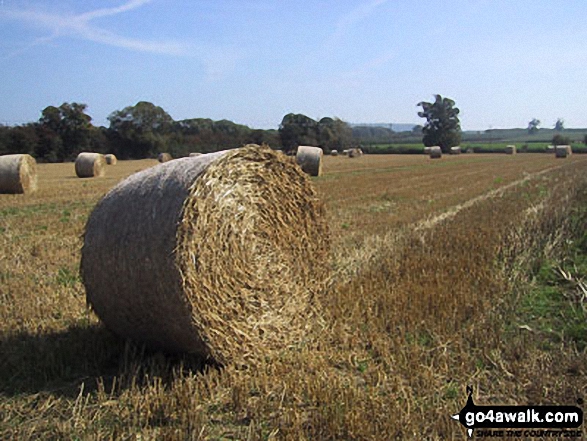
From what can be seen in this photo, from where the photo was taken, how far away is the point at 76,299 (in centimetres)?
587

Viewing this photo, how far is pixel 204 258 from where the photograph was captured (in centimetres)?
432

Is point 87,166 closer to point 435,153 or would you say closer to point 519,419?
point 519,419

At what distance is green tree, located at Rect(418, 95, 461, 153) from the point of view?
8206 cm

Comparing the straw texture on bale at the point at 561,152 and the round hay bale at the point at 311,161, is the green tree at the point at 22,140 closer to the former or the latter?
the round hay bale at the point at 311,161

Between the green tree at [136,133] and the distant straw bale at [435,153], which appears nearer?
the distant straw bale at [435,153]

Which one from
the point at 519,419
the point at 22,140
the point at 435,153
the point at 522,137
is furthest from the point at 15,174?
the point at 522,137

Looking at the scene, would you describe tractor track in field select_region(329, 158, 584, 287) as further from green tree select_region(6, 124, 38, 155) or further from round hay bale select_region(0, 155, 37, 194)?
green tree select_region(6, 124, 38, 155)

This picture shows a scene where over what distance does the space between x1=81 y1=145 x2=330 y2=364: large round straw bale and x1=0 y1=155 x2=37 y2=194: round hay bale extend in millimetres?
14849

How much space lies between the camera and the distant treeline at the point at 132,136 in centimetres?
4725

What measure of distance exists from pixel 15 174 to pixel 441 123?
246 ft

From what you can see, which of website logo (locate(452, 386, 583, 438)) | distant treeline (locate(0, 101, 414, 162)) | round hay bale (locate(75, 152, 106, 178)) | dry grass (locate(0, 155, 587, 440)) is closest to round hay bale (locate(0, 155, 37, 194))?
round hay bale (locate(75, 152, 106, 178))

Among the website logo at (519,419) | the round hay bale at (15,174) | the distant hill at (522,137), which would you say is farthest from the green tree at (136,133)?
the distant hill at (522,137)

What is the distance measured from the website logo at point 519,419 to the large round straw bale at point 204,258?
1834 millimetres

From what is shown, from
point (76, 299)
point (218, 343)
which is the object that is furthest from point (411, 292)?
point (76, 299)
